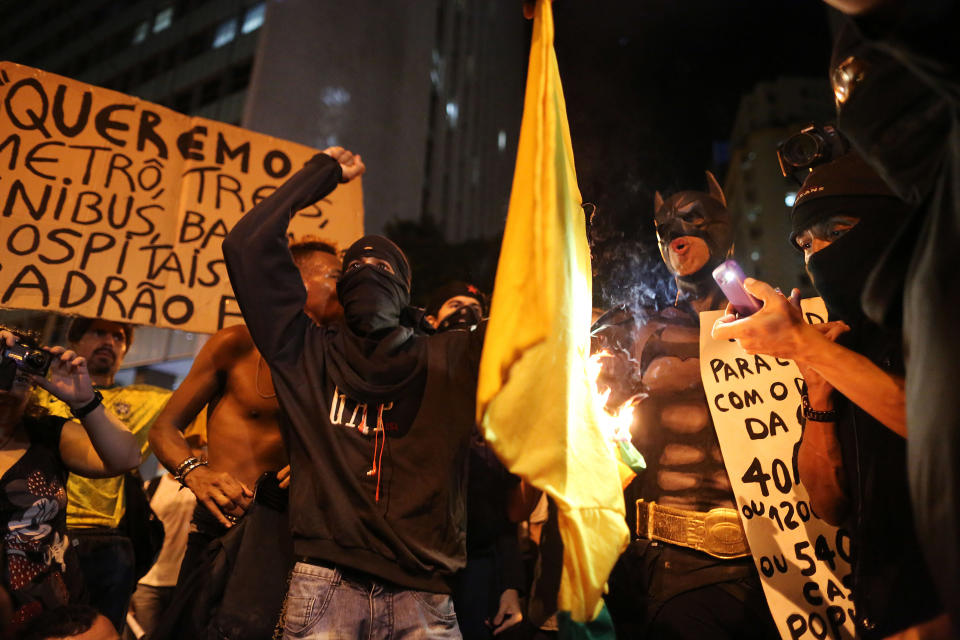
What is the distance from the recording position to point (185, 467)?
3.00 m

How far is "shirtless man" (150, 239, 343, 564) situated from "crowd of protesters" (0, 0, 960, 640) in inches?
0.5

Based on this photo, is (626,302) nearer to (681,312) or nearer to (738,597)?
(681,312)

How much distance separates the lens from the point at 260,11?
25.0 m

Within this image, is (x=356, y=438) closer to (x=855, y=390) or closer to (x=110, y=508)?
(x=855, y=390)

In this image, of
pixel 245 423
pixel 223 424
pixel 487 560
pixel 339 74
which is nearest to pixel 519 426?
pixel 245 423

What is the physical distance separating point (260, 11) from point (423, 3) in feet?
25.7

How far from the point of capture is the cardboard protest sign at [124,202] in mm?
4344

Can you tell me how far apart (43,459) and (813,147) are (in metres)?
4.08

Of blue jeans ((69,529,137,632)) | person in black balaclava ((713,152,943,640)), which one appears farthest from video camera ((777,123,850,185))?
blue jeans ((69,529,137,632))

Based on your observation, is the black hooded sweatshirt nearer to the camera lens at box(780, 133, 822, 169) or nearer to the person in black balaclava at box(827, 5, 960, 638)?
the person in black balaclava at box(827, 5, 960, 638)

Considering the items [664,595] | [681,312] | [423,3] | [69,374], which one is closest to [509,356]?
[664,595]

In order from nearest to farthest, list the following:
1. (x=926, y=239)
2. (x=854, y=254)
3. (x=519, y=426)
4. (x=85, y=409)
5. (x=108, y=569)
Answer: (x=926, y=239), (x=519, y=426), (x=854, y=254), (x=85, y=409), (x=108, y=569)

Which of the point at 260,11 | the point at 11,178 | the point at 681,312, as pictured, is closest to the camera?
the point at 681,312

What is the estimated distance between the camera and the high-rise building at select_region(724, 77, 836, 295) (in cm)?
6625
